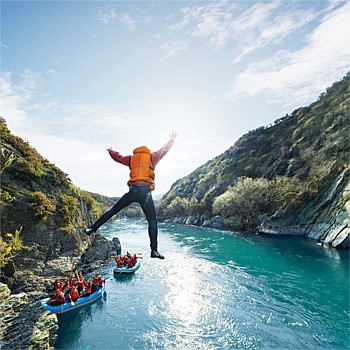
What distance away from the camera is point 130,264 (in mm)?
27891

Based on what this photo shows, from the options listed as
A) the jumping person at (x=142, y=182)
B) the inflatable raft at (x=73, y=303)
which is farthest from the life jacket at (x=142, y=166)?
the inflatable raft at (x=73, y=303)

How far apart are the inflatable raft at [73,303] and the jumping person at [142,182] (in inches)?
629

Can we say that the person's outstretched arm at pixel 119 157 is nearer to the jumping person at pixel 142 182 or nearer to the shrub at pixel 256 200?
the jumping person at pixel 142 182

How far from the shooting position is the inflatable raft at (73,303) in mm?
17677

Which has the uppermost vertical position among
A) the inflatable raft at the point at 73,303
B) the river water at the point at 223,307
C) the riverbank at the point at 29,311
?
the riverbank at the point at 29,311

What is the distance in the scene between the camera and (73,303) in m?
18.5

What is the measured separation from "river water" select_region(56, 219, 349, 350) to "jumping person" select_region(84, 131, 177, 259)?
13.3 metres

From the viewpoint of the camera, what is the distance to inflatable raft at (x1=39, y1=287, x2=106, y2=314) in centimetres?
1768

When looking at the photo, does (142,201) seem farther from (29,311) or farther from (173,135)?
(29,311)

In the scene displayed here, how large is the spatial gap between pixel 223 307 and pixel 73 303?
1089 cm

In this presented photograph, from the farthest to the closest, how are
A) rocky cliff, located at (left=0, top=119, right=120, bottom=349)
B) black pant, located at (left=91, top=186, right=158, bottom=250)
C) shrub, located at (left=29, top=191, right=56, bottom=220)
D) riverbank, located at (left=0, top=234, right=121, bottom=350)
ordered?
1. shrub, located at (left=29, top=191, right=56, bottom=220)
2. rocky cliff, located at (left=0, top=119, right=120, bottom=349)
3. riverbank, located at (left=0, top=234, right=121, bottom=350)
4. black pant, located at (left=91, top=186, right=158, bottom=250)

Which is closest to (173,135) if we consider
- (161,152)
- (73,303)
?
(161,152)

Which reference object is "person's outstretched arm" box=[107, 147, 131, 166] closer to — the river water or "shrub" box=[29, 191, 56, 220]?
the river water

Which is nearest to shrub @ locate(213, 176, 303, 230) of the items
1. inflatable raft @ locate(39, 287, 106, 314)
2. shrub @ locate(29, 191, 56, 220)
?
inflatable raft @ locate(39, 287, 106, 314)
